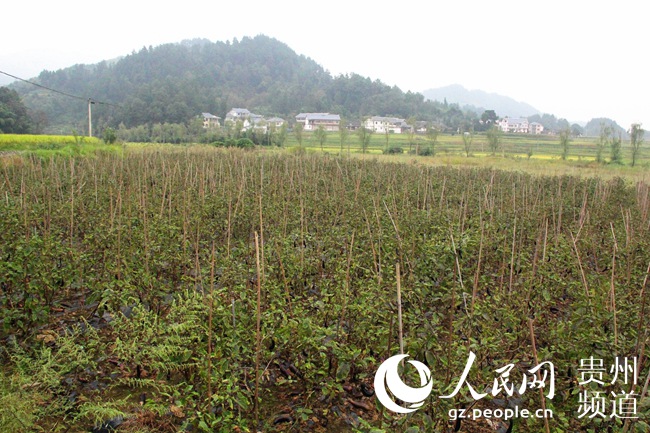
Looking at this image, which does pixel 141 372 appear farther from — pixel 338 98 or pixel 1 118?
pixel 338 98

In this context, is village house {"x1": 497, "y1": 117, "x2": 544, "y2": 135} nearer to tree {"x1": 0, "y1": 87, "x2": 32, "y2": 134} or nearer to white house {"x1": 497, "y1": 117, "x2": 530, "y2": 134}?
white house {"x1": 497, "y1": 117, "x2": 530, "y2": 134}

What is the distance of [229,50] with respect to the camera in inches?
4264

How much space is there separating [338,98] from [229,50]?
4113cm

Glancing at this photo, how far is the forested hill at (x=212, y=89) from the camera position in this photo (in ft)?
175

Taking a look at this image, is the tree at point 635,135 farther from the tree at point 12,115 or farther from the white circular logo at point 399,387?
the tree at point 12,115

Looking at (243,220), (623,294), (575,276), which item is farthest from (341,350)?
(243,220)

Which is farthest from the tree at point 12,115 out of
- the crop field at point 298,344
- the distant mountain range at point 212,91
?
the crop field at point 298,344

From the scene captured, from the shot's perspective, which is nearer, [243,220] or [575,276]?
[575,276]

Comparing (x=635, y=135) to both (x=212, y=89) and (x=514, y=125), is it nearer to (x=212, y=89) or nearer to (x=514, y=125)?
(x=514, y=125)

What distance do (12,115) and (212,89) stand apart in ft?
164

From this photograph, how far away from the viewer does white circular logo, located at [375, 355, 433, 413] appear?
6.56 ft

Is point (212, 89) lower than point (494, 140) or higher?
higher

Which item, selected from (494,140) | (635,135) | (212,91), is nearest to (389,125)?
(212,91)

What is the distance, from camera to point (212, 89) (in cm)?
7400
